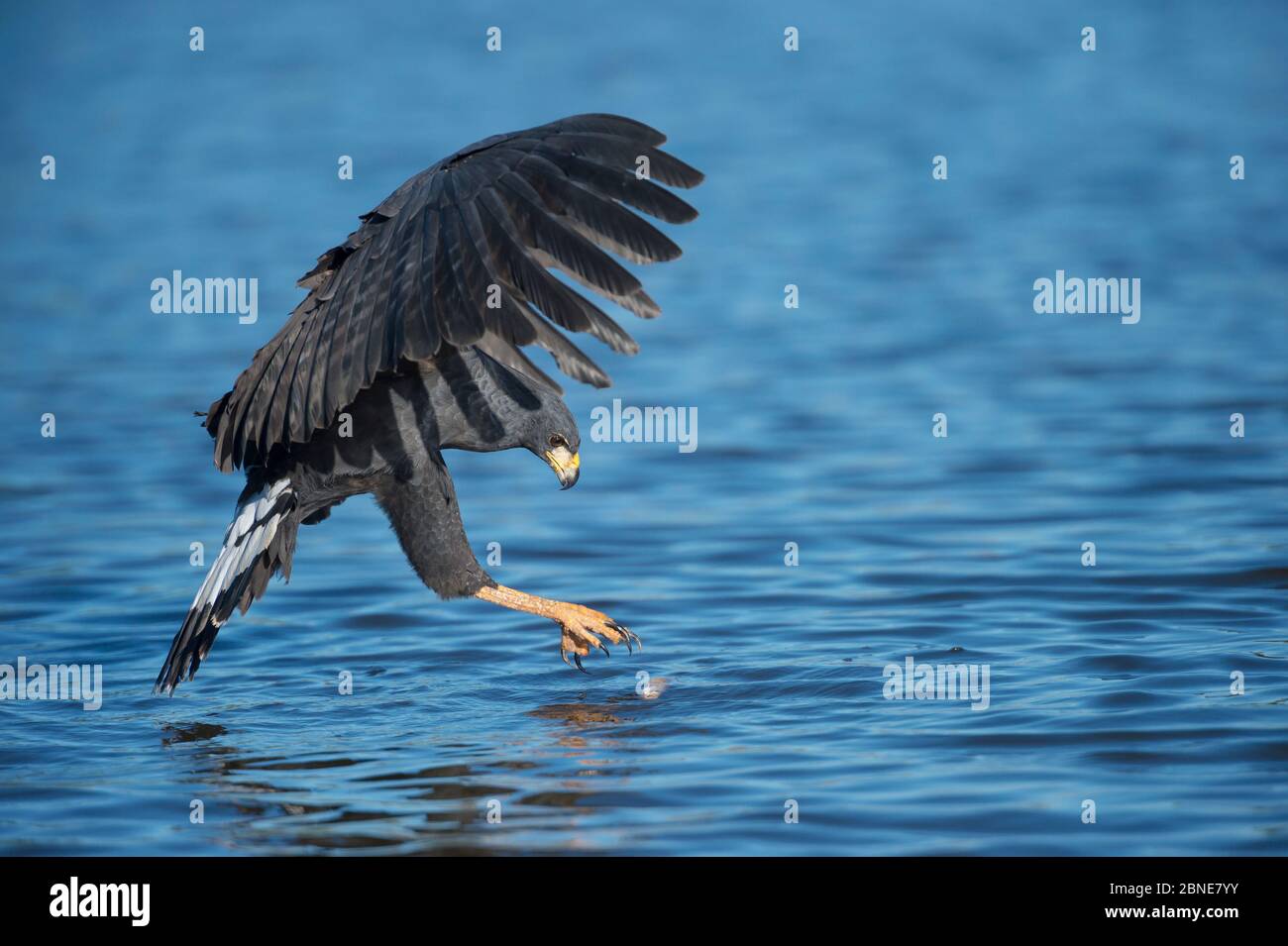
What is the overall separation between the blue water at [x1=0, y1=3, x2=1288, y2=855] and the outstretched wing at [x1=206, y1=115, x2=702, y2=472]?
1.40 meters

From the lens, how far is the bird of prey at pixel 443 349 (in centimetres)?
535

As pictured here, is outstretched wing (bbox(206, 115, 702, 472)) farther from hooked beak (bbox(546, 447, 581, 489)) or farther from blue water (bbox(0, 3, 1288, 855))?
blue water (bbox(0, 3, 1288, 855))

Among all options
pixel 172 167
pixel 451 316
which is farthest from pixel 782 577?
pixel 172 167

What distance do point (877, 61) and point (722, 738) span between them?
718 inches

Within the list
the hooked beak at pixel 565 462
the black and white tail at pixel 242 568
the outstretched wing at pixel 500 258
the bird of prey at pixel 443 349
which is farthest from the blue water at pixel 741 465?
the outstretched wing at pixel 500 258

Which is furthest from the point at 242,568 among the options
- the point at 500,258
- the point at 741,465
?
the point at 741,465

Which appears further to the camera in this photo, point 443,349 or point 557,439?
point 557,439

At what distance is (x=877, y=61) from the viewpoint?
75.6 feet

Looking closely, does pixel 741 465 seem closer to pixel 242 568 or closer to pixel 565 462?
pixel 565 462

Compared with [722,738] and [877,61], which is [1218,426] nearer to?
[722,738]

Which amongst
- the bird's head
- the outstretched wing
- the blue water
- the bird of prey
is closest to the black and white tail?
the bird of prey

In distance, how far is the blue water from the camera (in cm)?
573

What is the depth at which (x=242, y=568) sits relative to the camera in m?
6.52

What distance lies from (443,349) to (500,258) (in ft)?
3.76
